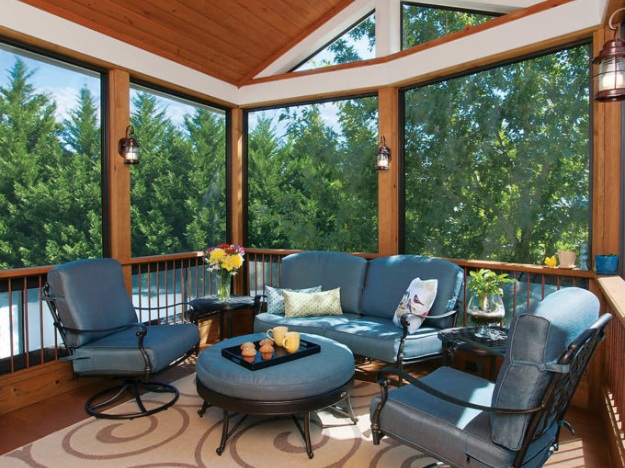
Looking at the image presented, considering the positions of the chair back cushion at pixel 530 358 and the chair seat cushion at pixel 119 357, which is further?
the chair seat cushion at pixel 119 357

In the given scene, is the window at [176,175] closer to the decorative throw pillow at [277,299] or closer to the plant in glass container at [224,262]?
the plant in glass container at [224,262]

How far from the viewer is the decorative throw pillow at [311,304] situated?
4.10 meters

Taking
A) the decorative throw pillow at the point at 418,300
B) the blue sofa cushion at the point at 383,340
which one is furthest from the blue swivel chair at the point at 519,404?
the decorative throw pillow at the point at 418,300

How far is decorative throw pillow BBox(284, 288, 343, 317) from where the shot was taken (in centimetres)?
410

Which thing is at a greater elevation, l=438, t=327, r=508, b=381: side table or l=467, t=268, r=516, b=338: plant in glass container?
l=467, t=268, r=516, b=338: plant in glass container

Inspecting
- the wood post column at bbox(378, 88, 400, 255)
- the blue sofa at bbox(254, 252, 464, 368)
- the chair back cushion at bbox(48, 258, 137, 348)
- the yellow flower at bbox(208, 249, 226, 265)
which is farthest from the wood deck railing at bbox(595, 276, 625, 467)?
the chair back cushion at bbox(48, 258, 137, 348)

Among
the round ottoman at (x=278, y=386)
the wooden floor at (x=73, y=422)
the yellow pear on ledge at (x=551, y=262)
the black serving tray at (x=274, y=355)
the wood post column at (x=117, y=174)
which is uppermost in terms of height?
the wood post column at (x=117, y=174)

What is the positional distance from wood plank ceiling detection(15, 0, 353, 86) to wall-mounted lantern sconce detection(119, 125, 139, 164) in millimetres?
882

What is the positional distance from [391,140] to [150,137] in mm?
2386

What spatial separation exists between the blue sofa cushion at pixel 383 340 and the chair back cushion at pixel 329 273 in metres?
0.53

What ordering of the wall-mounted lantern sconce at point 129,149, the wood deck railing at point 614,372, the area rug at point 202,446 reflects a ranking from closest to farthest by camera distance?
the wood deck railing at point 614,372 → the area rug at point 202,446 → the wall-mounted lantern sconce at point 129,149

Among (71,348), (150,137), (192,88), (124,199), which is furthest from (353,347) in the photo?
(192,88)

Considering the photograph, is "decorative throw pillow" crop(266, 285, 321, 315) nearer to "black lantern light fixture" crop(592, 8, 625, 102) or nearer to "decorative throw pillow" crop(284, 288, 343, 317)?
"decorative throw pillow" crop(284, 288, 343, 317)

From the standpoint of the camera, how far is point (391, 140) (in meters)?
4.45
